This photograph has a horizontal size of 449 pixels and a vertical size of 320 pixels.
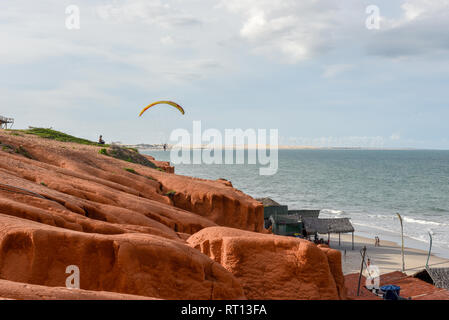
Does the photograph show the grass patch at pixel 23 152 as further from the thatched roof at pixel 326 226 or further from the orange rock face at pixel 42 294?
the thatched roof at pixel 326 226

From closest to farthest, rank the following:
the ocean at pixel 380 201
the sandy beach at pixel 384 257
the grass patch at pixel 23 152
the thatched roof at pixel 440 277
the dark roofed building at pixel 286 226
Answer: the grass patch at pixel 23 152 → the thatched roof at pixel 440 277 → the sandy beach at pixel 384 257 → the dark roofed building at pixel 286 226 → the ocean at pixel 380 201

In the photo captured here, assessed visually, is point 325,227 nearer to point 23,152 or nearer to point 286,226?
point 286,226

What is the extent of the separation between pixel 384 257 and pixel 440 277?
501 inches

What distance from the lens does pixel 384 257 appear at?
3231 centimetres

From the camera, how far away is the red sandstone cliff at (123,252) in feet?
23.7

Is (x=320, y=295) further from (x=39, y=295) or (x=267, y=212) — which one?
(x=267, y=212)

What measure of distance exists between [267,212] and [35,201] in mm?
26408

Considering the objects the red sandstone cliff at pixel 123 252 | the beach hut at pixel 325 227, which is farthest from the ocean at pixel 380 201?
the red sandstone cliff at pixel 123 252

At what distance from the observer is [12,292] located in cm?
464

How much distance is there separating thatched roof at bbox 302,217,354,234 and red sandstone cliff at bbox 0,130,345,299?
20.1 meters

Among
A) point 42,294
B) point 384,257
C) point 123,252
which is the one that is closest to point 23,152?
point 123,252

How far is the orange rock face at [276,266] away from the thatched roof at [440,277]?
1187cm

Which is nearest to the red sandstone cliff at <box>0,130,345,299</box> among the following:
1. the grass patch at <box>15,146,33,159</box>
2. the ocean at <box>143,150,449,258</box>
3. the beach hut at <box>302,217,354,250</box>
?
the grass patch at <box>15,146,33,159</box>
